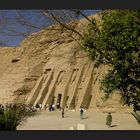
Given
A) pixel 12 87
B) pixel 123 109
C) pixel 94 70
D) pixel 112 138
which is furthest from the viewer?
pixel 12 87

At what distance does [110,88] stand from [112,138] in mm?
4362

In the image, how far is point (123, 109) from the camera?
32625mm

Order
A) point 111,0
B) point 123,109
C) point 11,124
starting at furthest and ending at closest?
point 123,109, point 11,124, point 111,0

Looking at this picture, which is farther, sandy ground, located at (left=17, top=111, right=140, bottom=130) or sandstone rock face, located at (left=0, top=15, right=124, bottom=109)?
→ sandstone rock face, located at (left=0, top=15, right=124, bottom=109)

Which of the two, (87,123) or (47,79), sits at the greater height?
(47,79)

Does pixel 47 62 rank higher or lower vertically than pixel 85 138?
higher

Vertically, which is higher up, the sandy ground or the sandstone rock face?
the sandstone rock face

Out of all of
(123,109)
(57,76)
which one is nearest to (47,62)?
(57,76)

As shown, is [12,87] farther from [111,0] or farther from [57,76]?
[111,0]

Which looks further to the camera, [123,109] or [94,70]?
[94,70]

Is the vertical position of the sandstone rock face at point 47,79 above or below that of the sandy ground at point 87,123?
above

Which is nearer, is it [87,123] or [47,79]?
[87,123]

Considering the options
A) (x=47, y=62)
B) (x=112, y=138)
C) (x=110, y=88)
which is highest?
(x=47, y=62)

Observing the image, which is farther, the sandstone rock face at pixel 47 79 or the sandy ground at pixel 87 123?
the sandstone rock face at pixel 47 79
